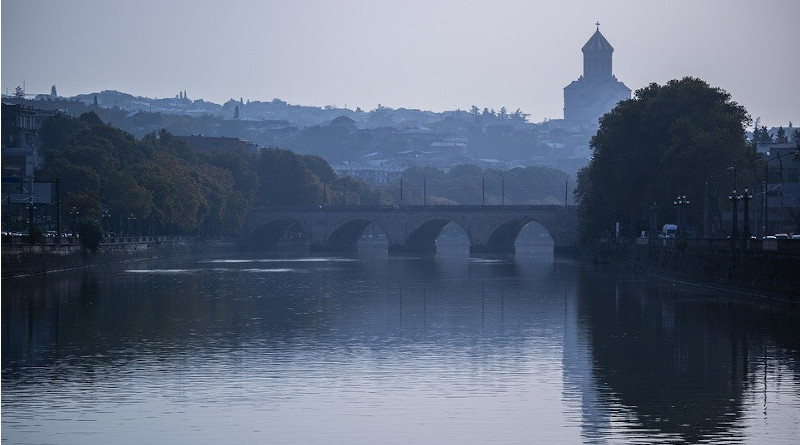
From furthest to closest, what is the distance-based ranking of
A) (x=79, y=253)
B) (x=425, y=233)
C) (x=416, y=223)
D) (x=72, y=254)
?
(x=425, y=233)
(x=416, y=223)
(x=79, y=253)
(x=72, y=254)

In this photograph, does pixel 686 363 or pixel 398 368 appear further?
pixel 686 363

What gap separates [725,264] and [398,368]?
3636 cm

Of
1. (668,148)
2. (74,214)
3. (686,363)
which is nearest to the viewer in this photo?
(686,363)

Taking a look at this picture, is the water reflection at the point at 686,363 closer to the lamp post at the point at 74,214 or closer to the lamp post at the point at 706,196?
the lamp post at the point at 706,196

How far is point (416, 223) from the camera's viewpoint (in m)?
160

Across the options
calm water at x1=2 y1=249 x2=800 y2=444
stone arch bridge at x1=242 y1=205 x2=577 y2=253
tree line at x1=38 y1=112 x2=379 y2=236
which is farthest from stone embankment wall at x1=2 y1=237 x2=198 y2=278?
stone arch bridge at x1=242 y1=205 x2=577 y2=253

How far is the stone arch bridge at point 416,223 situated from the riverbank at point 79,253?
67.9ft

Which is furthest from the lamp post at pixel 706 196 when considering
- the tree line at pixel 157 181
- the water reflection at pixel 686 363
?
the tree line at pixel 157 181

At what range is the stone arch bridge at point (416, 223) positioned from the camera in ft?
488

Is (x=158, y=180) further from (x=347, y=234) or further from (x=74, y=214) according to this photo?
(x=347, y=234)

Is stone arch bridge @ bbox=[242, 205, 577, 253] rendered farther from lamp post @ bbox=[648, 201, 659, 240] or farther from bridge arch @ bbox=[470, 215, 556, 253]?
lamp post @ bbox=[648, 201, 659, 240]

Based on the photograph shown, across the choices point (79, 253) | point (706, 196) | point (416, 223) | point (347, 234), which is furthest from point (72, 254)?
point (347, 234)

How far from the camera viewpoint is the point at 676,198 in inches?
3526

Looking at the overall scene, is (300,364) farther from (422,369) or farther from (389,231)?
(389,231)
